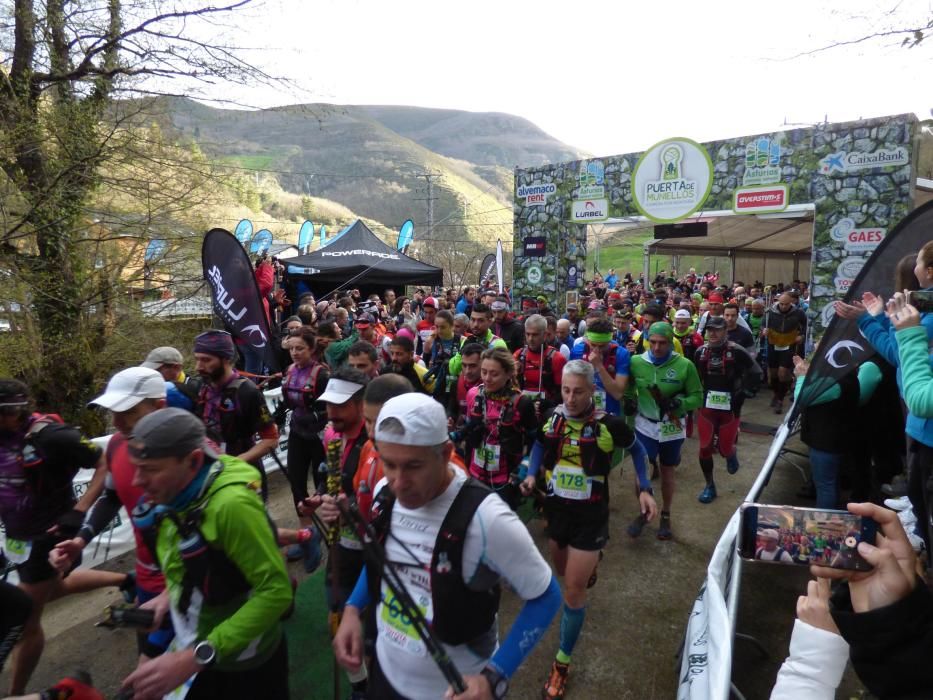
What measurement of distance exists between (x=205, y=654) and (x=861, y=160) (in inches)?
477

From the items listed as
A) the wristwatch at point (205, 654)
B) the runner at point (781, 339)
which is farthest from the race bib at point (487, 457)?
the runner at point (781, 339)

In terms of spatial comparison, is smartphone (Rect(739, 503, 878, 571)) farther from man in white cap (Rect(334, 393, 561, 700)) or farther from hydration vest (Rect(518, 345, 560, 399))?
hydration vest (Rect(518, 345, 560, 399))

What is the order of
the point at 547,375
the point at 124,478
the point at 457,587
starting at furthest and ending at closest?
the point at 547,375 → the point at 124,478 → the point at 457,587

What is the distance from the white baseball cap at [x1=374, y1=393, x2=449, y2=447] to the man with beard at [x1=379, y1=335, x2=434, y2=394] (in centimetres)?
346

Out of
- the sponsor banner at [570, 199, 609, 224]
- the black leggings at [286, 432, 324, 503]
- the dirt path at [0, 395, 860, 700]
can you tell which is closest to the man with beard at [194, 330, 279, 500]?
the black leggings at [286, 432, 324, 503]

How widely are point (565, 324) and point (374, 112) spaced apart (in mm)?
212962

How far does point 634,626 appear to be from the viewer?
384 cm

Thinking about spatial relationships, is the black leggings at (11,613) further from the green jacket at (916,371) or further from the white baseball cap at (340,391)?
the green jacket at (916,371)

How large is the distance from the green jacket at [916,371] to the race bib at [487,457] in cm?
256

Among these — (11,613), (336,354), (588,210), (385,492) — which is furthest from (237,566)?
(588,210)


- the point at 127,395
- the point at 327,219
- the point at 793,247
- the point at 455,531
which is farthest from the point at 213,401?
the point at 327,219

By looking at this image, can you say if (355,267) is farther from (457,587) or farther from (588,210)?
(457,587)

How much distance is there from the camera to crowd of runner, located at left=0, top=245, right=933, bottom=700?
179cm

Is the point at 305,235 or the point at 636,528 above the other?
the point at 305,235
